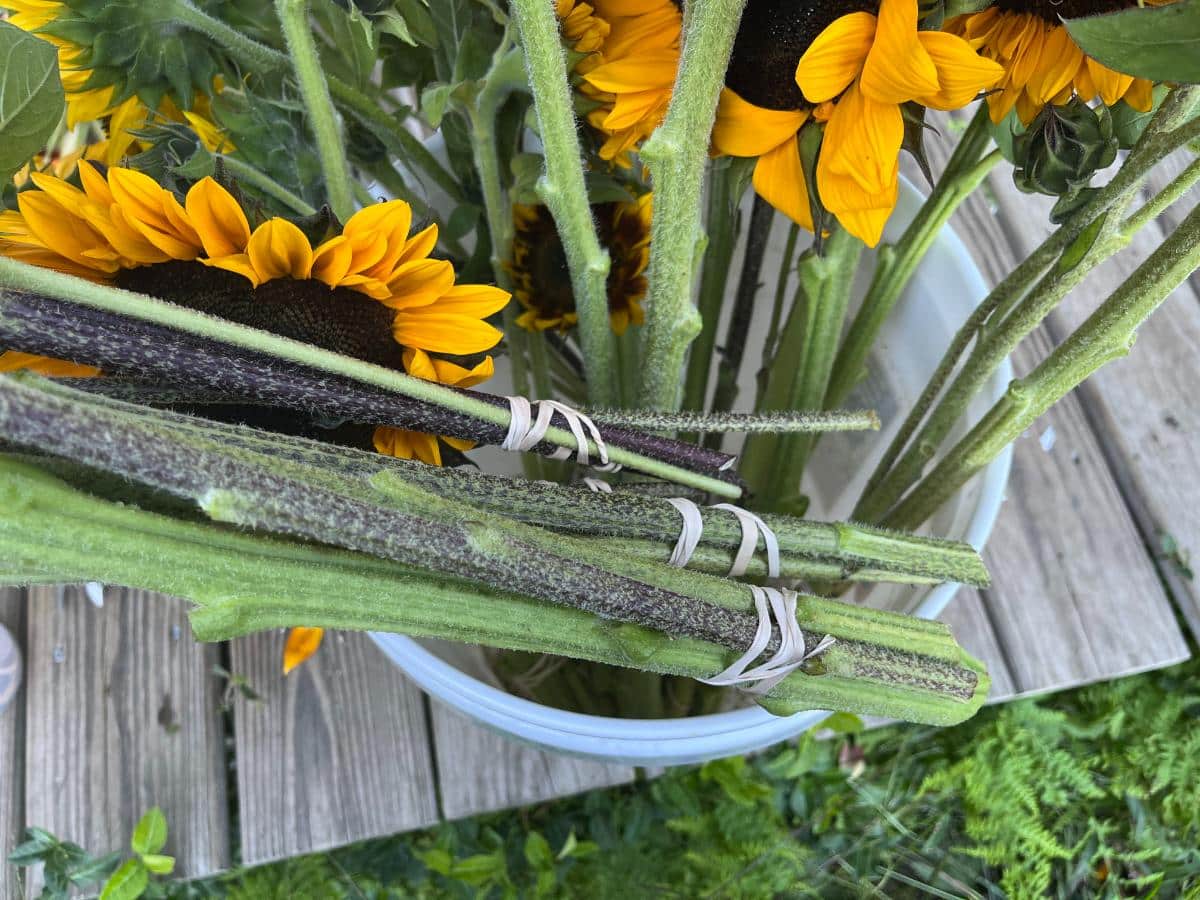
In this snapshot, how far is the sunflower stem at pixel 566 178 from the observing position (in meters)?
0.21

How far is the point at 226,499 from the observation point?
0.51 feet

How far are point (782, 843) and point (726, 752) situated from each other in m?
0.22

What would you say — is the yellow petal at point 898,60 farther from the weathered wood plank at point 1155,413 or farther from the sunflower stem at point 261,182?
the weathered wood plank at point 1155,413

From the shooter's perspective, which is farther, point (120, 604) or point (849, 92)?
point (120, 604)

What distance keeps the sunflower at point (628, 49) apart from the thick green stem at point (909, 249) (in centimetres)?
9

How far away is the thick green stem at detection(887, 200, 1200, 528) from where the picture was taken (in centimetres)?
23

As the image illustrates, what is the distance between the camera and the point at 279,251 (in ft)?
0.75

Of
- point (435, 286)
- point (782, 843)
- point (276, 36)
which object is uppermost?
point (276, 36)

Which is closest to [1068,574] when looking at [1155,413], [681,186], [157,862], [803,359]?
[1155,413]

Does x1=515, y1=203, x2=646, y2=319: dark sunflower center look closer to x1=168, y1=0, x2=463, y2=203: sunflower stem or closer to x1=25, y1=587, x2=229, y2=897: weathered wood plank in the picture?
x1=168, y1=0, x2=463, y2=203: sunflower stem

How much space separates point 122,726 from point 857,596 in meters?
0.34

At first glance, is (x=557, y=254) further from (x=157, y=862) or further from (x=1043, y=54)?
(x=157, y=862)

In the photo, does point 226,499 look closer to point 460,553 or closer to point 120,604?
point 460,553

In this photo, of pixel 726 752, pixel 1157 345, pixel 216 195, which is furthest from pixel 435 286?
pixel 1157 345
